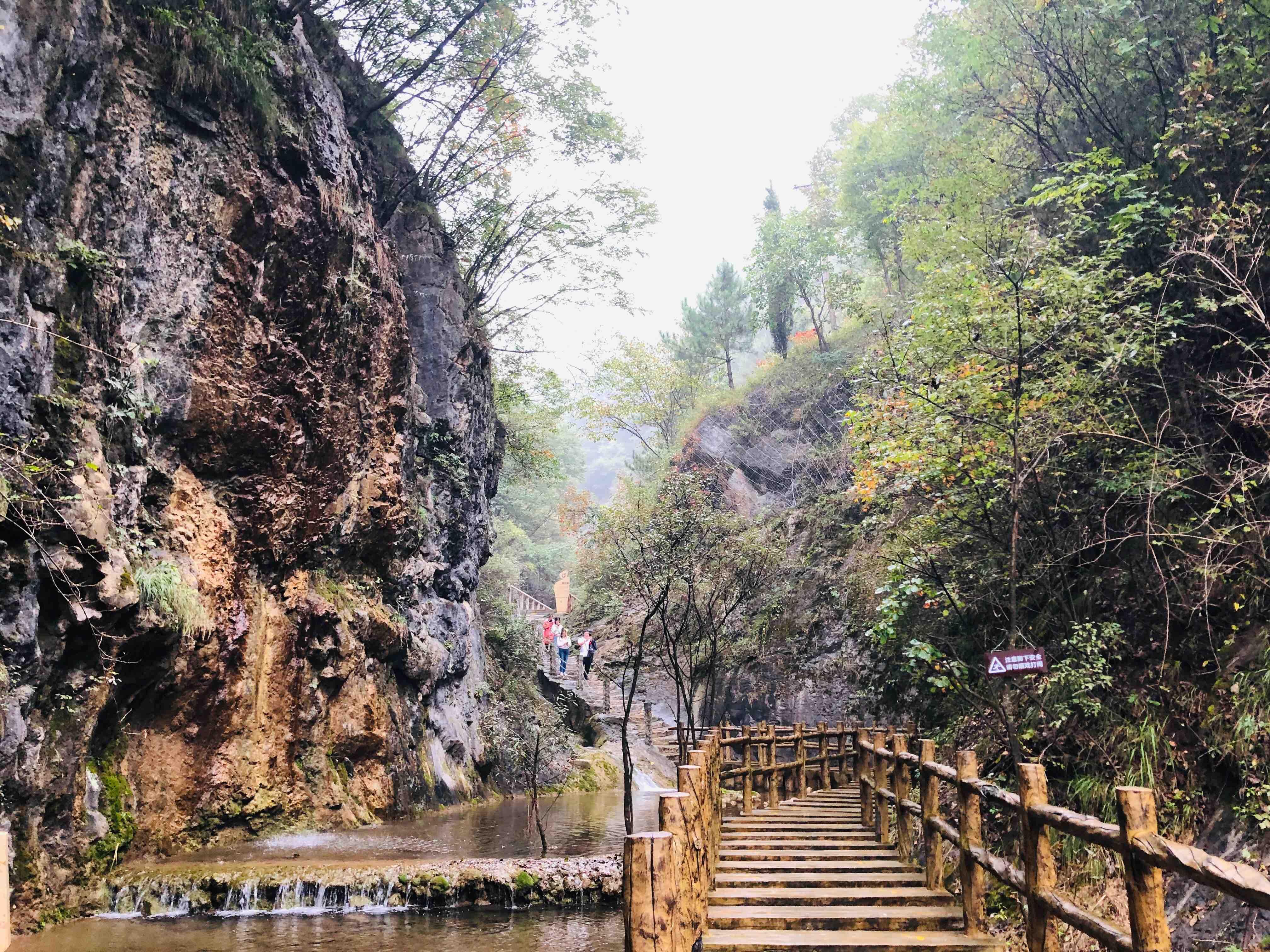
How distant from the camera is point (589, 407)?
101ft

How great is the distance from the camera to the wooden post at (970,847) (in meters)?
5.27

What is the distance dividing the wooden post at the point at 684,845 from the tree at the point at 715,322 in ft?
104

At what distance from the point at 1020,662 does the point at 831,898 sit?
2185mm

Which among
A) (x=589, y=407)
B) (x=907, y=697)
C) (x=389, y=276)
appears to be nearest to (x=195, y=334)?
(x=389, y=276)

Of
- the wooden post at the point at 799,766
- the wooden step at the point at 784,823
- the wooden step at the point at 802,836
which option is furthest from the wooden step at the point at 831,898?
the wooden post at the point at 799,766

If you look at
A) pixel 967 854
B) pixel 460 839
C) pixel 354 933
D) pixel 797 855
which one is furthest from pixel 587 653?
pixel 967 854

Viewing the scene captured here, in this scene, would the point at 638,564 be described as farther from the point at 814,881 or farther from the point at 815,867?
the point at 814,881

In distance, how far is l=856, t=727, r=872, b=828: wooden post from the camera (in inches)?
343

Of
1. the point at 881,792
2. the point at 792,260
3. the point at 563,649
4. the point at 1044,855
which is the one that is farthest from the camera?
the point at 792,260

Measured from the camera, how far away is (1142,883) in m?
3.15

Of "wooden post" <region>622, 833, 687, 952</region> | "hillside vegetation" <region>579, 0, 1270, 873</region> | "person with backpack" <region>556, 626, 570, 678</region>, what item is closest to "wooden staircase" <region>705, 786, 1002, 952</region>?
"hillside vegetation" <region>579, 0, 1270, 873</region>

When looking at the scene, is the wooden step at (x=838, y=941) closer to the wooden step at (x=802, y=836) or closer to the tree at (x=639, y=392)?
the wooden step at (x=802, y=836)

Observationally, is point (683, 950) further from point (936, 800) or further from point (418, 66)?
point (418, 66)

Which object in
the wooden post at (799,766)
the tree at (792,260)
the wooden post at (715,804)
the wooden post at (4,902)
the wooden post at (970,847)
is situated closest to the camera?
the wooden post at (4,902)
